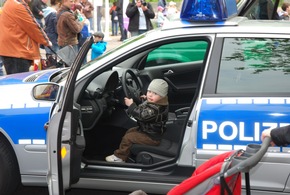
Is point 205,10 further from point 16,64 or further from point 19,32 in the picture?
point 16,64

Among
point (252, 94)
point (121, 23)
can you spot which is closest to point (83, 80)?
point (252, 94)

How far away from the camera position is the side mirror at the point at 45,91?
14.0ft

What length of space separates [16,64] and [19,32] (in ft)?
1.42

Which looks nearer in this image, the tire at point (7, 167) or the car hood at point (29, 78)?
the tire at point (7, 167)

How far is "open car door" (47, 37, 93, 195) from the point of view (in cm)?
350

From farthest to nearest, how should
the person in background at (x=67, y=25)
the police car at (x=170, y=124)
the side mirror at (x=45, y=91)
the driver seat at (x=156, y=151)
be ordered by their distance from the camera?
the person in background at (x=67, y=25) → the driver seat at (x=156, y=151) → the side mirror at (x=45, y=91) → the police car at (x=170, y=124)

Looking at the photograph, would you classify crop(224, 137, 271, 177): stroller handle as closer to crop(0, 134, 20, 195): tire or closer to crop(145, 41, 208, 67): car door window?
crop(0, 134, 20, 195): tire

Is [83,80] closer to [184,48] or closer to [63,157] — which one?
[63,157]

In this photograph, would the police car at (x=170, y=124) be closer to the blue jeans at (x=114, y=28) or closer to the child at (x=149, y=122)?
the child at (x=149, y=122)

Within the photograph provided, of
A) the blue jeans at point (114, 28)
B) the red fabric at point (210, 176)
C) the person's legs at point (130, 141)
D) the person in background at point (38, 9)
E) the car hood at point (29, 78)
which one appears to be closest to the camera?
the red fabric at point (210, 176)

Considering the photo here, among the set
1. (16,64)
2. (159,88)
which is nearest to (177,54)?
(16,64)

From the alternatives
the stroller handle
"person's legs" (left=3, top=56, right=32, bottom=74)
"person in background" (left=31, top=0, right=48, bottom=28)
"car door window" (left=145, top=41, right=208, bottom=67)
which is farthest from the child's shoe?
"person in background" (left=31, top=0, right=48, bottom=28)

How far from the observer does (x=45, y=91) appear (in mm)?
4320

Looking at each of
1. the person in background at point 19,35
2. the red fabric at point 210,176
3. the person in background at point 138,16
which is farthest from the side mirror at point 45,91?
the person in background at point 138,16
